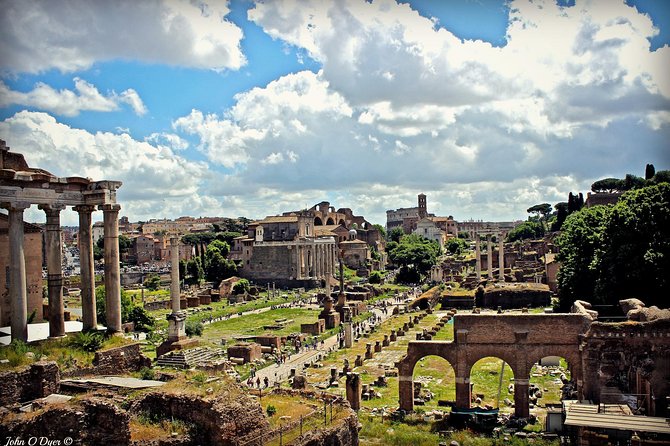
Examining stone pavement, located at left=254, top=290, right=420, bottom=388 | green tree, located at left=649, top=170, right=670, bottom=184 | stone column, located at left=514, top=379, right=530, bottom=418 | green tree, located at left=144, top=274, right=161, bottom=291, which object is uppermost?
green tree, located at left=649, top=170, right=670, bottom=184

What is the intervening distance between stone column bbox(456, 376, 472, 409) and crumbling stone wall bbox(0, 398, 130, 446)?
15.5 m

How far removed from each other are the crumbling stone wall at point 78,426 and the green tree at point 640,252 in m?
26.1

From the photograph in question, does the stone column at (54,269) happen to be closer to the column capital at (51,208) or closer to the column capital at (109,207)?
the column capital at (51,208)

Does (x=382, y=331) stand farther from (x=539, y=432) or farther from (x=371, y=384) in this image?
(x=539, y=432)

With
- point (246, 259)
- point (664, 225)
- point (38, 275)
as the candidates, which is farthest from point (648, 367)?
point (246, 259)

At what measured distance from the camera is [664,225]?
1251 inches

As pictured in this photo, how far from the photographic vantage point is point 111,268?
843 inches

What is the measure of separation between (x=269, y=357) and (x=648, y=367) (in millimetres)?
23252

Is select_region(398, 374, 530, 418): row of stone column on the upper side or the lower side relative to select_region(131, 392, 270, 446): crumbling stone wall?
lower

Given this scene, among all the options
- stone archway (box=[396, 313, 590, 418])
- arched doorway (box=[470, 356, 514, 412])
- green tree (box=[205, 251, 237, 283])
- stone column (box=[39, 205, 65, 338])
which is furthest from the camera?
green tree (box=[205, 251, 237, 283])

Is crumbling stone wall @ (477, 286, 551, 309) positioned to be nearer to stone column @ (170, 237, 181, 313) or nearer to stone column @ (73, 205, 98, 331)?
stone column @ (170, 237, 181, 313)

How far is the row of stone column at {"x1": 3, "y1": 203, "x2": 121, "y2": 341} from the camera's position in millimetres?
18484

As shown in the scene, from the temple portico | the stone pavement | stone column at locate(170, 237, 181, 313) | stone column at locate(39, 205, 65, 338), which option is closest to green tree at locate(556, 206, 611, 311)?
the stone pavement

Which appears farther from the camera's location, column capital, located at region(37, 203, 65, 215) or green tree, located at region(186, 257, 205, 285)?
green tree, located at region(186, 257, 205, 285)
